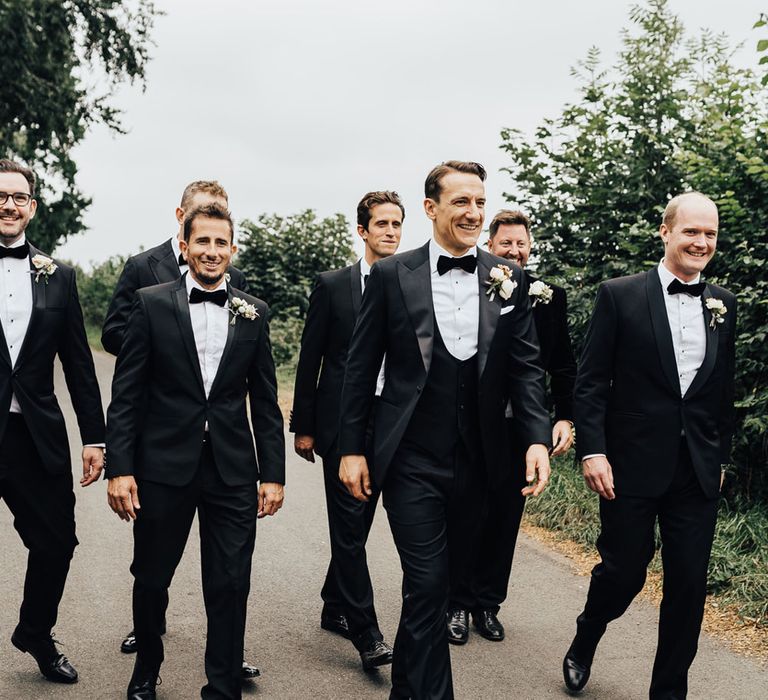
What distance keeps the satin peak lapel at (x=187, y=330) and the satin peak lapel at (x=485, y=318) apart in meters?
1.30

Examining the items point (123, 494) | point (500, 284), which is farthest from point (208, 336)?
point (500, 284)

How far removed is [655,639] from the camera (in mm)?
5781

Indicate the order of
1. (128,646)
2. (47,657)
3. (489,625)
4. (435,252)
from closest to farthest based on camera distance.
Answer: (435,252) → (47,657) → (128,646) → (489,625)

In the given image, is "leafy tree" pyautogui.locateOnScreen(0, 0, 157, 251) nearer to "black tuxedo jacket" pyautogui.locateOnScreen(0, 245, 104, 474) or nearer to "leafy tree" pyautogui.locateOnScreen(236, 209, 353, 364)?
"leafy tree" pyautogui.locateOnScreen(236, 209, 353, 364)

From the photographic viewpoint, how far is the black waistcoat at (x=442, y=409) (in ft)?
13.8

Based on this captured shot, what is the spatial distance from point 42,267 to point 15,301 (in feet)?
0.70

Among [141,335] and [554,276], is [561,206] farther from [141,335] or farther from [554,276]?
[141,335]

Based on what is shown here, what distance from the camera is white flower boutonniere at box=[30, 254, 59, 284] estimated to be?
480 centimetres

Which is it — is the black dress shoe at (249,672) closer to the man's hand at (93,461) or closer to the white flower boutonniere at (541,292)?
the man's hand at (93,461)

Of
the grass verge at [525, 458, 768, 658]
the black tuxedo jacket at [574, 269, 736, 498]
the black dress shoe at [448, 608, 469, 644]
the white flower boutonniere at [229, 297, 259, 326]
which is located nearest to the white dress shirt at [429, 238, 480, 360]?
the black tuxedo jacket at [574, 269, 736, 498]

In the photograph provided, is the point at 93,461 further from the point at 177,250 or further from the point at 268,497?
the point at 177,250

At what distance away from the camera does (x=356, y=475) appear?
4.30 m

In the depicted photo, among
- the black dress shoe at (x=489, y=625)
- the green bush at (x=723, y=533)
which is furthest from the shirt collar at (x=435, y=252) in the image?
the green bush at (x=723, y=533)

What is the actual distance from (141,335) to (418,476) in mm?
1428
